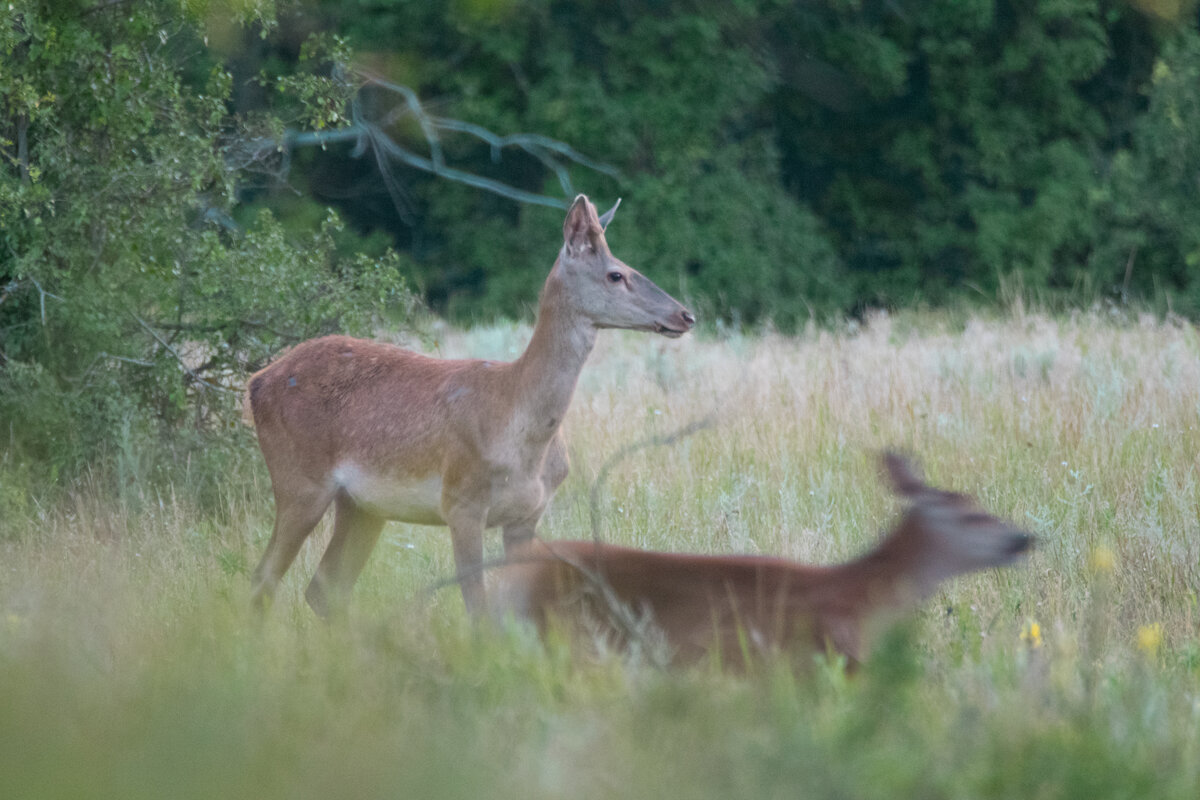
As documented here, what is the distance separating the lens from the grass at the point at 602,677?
209cm

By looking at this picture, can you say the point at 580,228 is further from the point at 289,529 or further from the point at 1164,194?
the point at 1164,194

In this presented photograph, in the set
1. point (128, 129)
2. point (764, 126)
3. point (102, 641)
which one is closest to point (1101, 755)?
point (102, 641)

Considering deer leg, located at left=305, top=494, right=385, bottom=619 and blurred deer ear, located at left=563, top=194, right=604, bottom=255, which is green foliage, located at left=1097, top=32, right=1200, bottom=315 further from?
deer leg, located at left=305, top=494, right=385, bottom=619

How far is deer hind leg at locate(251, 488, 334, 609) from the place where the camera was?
17.1ft

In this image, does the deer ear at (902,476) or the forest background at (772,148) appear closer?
the deer ear at (902,476)

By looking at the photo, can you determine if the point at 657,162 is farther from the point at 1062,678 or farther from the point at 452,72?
the point at 1062,678

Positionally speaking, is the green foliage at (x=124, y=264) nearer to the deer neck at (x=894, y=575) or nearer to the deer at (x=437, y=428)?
the deer at (x=437, y=428)

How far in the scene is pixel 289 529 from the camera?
17.2 feet

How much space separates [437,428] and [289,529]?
70 cm

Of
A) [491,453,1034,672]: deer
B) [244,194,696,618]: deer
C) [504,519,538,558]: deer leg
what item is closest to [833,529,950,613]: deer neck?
[491,453,1034,672]: deer

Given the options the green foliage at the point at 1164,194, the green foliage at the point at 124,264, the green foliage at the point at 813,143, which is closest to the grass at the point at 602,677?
the green foliage at the point at 124,264

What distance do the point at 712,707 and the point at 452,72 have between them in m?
20.5

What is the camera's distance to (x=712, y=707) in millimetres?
2363

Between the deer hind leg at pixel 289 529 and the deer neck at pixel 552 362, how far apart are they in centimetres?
90
